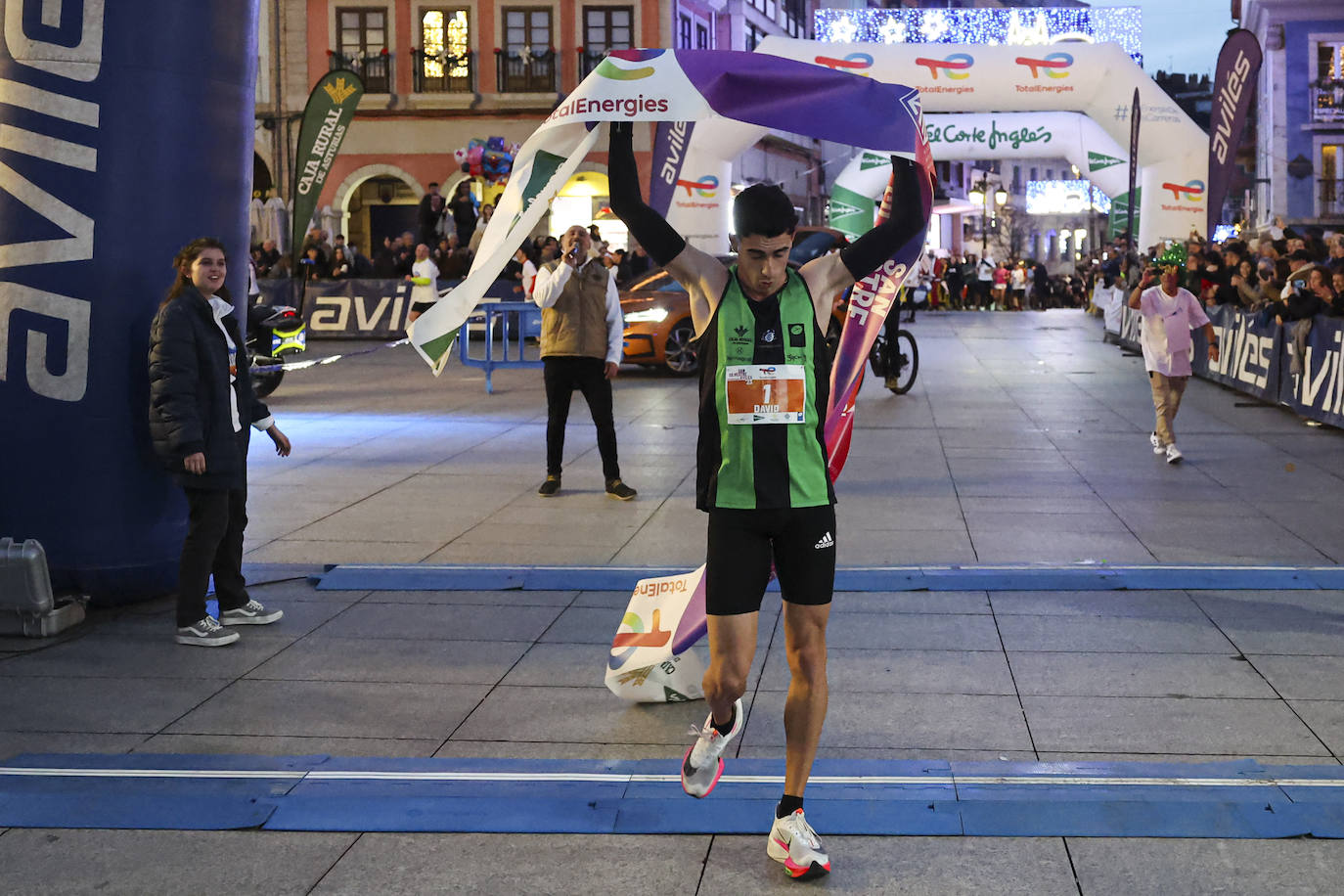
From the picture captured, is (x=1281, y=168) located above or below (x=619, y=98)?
above

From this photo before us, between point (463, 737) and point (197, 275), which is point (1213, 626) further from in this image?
point (197, 275)

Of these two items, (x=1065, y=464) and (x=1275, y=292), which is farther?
(x=1275, y=292)

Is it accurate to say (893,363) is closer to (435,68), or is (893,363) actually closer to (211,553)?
(211,553)

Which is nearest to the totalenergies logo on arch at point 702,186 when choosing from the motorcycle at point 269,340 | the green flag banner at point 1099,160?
the motorcycle at point 269,340

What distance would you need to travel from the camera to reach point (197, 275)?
22.1ft

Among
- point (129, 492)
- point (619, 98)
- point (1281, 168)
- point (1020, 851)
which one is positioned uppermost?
point (1281, 168)

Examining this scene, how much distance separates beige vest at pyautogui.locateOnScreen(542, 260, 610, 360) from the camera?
10.7 m

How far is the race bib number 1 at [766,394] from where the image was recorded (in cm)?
420

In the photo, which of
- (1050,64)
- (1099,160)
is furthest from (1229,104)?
(1099,160)

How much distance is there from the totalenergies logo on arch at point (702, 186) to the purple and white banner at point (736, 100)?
72.8ft

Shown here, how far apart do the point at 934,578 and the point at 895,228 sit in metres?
3.50

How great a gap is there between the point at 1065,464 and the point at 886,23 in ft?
106

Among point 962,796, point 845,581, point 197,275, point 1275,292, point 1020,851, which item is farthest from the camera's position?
point 1275,292

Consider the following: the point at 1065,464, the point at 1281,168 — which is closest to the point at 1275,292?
the point at 1065,464
